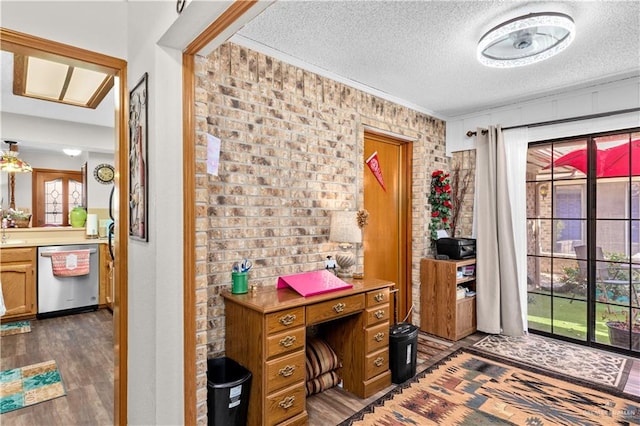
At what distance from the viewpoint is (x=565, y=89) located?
3.49 meters

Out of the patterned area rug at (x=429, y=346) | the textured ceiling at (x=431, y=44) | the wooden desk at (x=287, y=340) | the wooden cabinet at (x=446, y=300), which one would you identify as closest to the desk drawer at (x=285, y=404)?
the wooden desk at (x=287, y=340)

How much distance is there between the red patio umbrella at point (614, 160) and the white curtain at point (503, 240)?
0.50 m

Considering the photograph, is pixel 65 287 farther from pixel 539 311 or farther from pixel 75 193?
pixel 539 311

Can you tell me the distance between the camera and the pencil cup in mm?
2264

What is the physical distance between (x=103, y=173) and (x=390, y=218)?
4678 mm

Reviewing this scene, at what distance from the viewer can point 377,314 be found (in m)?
2.65

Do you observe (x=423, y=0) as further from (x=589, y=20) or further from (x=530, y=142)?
(x=530, y=142)

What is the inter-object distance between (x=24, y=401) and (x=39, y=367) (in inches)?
24.1

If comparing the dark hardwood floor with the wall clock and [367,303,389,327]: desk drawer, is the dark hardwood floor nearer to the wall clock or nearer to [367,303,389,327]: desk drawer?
[367,303,389,327]: desk drawer

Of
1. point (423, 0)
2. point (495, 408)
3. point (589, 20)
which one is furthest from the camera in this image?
point (495, 408)

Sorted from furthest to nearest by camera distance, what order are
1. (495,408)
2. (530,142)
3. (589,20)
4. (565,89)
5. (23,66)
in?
(530,142) → (565,89) → (23,66) → (495,408) → (589,20)

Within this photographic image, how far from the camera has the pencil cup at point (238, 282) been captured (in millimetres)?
2264

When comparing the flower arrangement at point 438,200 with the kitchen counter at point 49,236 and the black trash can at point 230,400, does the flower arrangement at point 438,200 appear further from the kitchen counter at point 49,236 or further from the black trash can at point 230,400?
the kitchen counter at point 49,236

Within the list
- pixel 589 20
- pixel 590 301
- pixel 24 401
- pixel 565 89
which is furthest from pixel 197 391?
pixel 565 89
